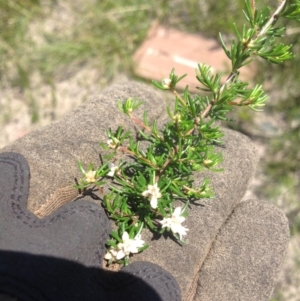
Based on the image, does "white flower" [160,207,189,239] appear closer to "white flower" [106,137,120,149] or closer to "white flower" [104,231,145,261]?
"white flower" [104,231,145,261]

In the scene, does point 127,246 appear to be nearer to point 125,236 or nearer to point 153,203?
point 125,236

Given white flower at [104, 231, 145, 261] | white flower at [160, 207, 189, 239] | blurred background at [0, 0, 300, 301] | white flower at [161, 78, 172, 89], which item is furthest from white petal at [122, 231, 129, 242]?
blurred background at [0, 0, 300, 301]

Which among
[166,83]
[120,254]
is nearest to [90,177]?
[120,254]

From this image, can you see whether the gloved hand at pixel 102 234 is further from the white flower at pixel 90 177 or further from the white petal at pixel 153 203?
the white petal at pixel 153 203

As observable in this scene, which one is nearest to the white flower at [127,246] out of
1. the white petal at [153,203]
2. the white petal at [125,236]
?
the white petal at [125,236]

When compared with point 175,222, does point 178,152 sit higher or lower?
higher

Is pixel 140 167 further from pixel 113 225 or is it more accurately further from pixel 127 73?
pixel 127 73
